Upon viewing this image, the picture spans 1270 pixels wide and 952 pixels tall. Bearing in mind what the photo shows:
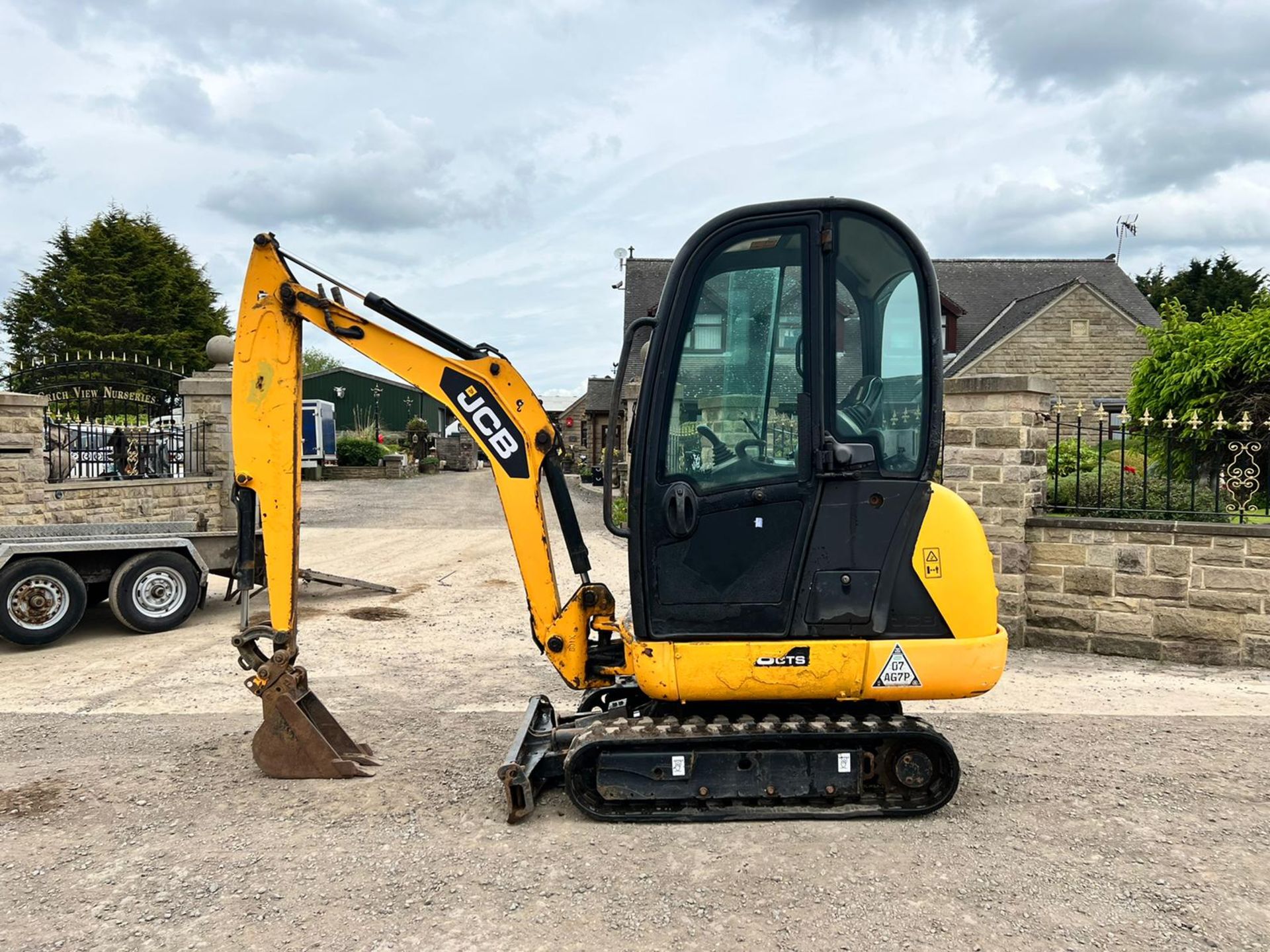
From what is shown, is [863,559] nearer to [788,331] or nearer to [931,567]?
[931,567]

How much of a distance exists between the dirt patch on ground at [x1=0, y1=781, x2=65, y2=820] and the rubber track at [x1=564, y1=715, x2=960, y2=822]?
2467mm

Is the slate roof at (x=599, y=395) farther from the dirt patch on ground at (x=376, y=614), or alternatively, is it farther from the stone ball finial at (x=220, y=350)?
the dirt patch on ground at (x=376, y=614)

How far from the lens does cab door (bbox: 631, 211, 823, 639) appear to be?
400cm

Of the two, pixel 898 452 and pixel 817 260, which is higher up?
pixel 817 260

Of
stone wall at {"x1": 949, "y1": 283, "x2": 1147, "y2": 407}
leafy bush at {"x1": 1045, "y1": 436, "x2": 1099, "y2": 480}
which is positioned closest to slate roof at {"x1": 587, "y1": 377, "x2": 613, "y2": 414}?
stone wall at {"x1": 949, "y1": 283, "x2": 1147, "y2": 407}

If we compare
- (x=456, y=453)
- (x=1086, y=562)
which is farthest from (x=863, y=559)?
(x=456, y=453)

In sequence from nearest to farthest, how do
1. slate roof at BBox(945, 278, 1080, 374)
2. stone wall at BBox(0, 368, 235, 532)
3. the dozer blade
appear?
the dozer blade, stone wall at BBox(0, 368, 235, 532), slate roof at BBox(945, 278, 1080, 374)

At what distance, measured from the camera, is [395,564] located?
1289 cm

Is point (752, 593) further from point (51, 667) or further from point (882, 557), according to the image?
point (51, 667)

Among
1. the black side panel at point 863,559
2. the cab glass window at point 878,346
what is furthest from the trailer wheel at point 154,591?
the cab glass window at point 878,346

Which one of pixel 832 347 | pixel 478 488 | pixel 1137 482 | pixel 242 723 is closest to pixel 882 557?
pixel 832 347

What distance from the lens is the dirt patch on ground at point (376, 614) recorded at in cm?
916

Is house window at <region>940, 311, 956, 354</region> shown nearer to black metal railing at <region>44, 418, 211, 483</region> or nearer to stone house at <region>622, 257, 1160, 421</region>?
stone house at <region>622, 257, 1160, 421</region>

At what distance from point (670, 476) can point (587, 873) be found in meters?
1.67
